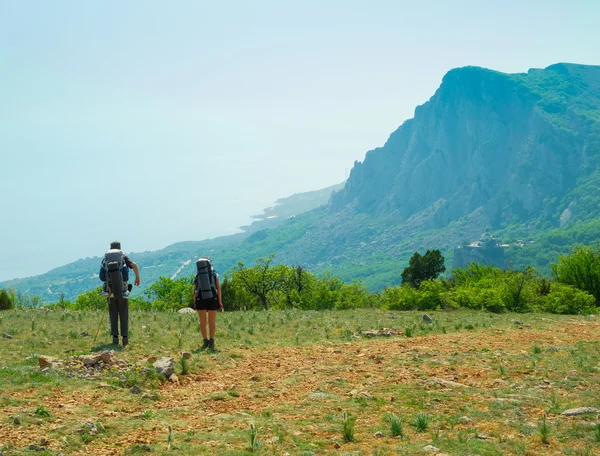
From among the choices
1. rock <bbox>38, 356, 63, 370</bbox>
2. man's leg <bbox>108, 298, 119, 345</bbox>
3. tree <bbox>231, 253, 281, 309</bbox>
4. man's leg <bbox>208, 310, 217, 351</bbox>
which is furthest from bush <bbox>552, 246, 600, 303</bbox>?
rock <bbox>38, 356, 63, 370</bbox>

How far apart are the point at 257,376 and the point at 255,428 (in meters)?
3.61

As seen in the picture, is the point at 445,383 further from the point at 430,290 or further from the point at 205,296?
the point at 430,290

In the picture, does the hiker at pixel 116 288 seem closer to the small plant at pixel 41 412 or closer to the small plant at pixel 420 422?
the small plant at pixel 41 412

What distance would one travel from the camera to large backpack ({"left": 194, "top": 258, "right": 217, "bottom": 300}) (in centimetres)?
1500

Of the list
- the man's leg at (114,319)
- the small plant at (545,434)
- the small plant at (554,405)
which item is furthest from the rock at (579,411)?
the man's leg at (114,319)

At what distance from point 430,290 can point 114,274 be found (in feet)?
105

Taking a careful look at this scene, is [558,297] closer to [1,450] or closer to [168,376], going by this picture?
[168,376]

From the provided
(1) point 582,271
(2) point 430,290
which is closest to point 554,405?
(2) point 430,290

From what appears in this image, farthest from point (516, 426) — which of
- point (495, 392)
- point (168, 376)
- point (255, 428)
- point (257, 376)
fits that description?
point (168, 376)

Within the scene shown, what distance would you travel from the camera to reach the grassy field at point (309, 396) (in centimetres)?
758

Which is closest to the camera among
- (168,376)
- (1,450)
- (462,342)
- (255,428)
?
(1,450)

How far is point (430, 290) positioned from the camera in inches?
1666

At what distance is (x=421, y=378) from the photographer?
11.6 m

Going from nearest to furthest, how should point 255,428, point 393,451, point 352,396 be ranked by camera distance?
point 393,451
point 255,428
point 352,396
